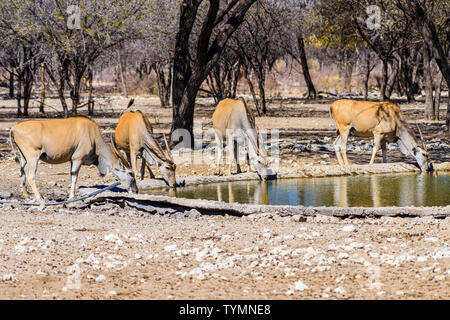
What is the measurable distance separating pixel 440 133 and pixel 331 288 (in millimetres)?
12868

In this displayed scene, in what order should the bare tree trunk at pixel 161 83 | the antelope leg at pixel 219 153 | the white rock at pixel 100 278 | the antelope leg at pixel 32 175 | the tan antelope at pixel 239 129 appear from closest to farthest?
the white rock at pixel 100 278 → the antelope leg at pixel 32 175 → the tan antelope at pixel 239 129 → the antelope leg at pixel 219 153 → the bare tree trunk at pixel 161 83

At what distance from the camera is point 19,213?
793cm

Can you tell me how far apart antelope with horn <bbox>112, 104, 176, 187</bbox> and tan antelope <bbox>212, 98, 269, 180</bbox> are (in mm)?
1196

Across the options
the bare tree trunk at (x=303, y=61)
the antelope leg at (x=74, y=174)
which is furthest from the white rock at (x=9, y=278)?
the bare tree trunk at (x=303, y=61)

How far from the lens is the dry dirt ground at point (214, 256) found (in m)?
4.80

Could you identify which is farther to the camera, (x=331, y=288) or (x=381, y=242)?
(x=381, y=242)

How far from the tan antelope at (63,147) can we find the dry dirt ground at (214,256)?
2.40 feet

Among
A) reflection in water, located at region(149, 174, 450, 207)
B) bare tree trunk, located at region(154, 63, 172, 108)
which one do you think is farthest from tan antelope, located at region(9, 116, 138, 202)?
bare tree trunk, located at region(154, 63, 172, 108)

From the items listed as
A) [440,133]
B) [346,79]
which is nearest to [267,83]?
[346,79]

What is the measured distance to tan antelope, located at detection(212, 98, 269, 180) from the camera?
10.6 meters

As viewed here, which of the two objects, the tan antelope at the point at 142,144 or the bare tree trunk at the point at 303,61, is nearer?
the tan antelope at the point at 142,144

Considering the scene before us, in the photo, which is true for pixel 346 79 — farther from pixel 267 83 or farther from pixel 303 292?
pixel 303 292

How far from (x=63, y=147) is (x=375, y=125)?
575 cm

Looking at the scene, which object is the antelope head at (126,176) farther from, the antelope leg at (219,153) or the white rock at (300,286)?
the white rock at (300,286)
